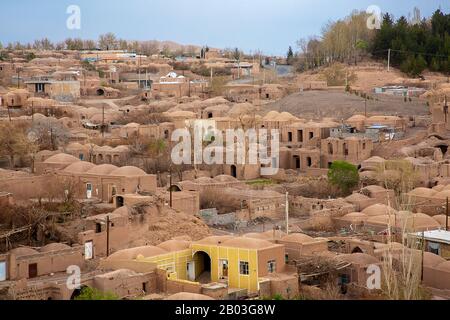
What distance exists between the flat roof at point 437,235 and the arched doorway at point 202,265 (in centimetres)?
387

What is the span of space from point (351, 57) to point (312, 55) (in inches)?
191

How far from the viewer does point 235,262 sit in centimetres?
1603

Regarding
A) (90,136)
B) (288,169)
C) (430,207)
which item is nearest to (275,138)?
(288,169)

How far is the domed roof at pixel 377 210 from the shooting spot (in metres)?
21.6

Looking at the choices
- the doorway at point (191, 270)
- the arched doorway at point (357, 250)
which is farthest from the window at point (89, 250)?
the arched doorway at point (357, 250)

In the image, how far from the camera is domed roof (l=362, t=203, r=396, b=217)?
21.6 metres

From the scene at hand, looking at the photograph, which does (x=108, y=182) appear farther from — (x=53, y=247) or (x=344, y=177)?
(x=344, y=177)

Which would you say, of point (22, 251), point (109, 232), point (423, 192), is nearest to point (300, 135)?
point (423, 192)

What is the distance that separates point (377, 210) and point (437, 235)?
3.37m

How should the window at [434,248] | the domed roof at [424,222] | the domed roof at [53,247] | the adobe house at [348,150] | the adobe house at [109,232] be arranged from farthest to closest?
the adobe house at [348,150] → the domed roof at [424,222] → the window at [434,248] → the adobe house at [109,232] → the domed roof at [53,247]

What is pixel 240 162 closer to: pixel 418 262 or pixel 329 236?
pixel 329 236

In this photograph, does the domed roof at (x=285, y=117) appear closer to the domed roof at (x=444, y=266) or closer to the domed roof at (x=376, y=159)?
the domed roof at (x=376, y=159)

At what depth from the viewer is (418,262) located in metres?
15.3

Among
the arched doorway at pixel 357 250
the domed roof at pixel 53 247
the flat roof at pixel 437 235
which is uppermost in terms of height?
the domed roof at pixel 53 247
